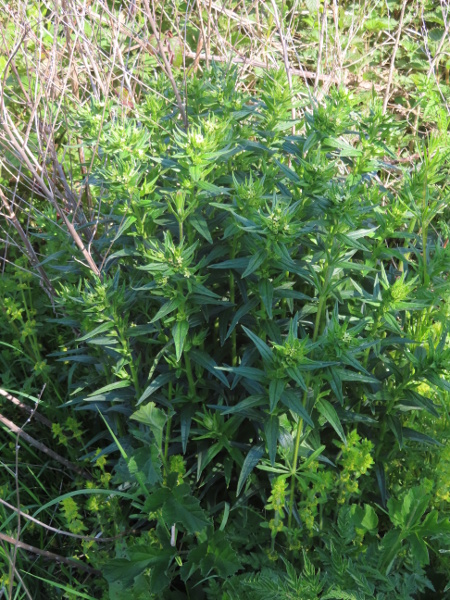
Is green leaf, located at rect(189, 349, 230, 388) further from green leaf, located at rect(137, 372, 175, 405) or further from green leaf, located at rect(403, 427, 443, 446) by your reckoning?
green leaf, located at rect(403, 427, 443, 446)

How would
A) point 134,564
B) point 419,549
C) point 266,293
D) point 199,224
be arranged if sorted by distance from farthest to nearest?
point 199,224, point 266,293, point 134,564, point 419,549

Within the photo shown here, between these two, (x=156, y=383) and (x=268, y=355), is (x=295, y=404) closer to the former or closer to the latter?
(x=268, y=355)

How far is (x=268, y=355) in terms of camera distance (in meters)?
1.78

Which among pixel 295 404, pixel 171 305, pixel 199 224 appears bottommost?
A: pixel 295 404

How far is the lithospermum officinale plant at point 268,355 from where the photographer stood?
5.90 feet

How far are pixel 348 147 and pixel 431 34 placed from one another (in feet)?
11.4

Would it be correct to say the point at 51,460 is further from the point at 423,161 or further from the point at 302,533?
the point at 423,161

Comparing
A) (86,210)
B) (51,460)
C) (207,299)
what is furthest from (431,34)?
(51,460)

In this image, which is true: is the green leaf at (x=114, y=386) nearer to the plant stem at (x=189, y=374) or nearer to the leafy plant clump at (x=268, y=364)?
→ the leafy plant clump at (x=268, y=364)

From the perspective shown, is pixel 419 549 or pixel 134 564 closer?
pixel 419 549

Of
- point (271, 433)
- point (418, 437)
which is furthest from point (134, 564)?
point (418, 437)

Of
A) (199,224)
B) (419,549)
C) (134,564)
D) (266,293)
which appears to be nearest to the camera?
(419,549)

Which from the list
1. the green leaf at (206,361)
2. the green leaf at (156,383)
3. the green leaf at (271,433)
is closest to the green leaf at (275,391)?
the green leaf at (271,433)

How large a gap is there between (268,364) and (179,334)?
30 centimetres
